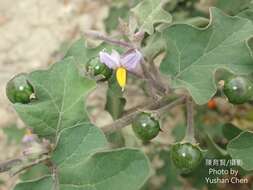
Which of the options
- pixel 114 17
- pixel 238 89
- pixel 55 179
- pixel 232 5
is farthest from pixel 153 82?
pixel 114 17

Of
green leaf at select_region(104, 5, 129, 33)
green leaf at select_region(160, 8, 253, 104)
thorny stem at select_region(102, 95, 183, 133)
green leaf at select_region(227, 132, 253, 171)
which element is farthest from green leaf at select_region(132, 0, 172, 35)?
green leaf at select_region(104, 5, 129, 33)

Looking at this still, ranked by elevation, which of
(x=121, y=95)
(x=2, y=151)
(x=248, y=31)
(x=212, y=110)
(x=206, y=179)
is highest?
(x=248, y=31)

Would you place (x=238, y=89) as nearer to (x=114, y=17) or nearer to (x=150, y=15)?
(x=150, y=15)

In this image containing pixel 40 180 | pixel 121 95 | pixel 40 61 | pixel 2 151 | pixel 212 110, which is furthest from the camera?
pixel 40 61

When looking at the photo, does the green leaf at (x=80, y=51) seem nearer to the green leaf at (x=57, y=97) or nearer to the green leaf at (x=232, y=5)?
the green leaf at (x=57, y=97)

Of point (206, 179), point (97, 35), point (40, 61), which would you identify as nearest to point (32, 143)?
point (97, 35)

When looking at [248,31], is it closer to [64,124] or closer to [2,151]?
[64,124]
